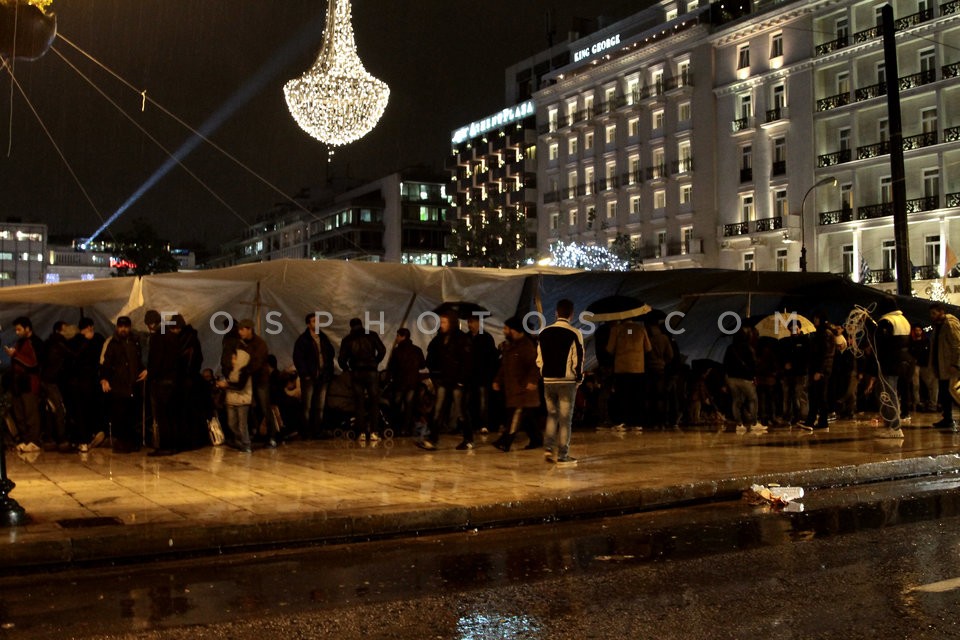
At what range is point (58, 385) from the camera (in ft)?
47.6

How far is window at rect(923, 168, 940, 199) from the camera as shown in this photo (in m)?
53.0

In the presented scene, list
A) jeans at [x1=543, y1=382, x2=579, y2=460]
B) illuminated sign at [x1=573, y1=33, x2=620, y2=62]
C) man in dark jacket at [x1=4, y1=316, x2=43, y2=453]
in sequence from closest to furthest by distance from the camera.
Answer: jeans at [x1=543, y1=382, x2=579, y2=460], man in dark jacket at [x1=4, y1=316, x2=43, y2=453], illuminated sign at [x1=573, y1=33, x2=620, y2=62]

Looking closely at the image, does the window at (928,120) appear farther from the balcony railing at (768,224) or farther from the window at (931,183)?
the balcony railing at (768,224)

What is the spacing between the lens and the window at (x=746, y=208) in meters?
63.8

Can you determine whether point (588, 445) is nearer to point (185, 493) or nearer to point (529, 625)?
point (185, 493)

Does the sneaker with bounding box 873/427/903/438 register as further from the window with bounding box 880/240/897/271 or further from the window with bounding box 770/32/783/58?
the window with bounding box 770/32/783/58

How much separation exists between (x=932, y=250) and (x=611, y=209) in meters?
27.8

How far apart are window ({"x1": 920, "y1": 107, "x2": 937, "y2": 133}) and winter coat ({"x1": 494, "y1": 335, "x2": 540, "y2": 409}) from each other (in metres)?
47.4

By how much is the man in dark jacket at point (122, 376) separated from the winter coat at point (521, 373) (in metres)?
5.14

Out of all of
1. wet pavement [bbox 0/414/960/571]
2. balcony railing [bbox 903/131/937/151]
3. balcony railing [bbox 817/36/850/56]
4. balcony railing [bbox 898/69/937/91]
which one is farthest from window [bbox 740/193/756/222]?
wet pavement [bbox 0/414/960/571]

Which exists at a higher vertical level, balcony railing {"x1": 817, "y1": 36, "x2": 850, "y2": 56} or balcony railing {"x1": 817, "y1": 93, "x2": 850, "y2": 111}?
balcony railing {"x1": 817, "y1": 36, "x2": 850, "y2": 56}

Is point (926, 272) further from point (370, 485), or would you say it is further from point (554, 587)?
point (554, 587)

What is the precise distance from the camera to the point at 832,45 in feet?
192

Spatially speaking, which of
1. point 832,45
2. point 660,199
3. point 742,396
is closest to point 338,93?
point 742,396
